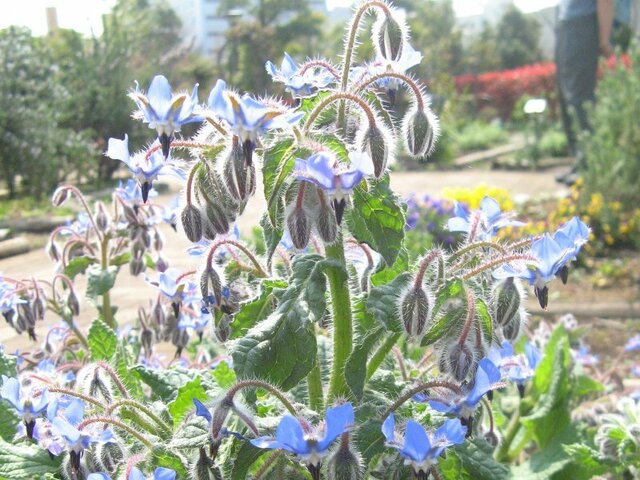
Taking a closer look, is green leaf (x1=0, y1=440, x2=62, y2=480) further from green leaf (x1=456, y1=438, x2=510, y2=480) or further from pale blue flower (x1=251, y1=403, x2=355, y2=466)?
green leaf (x1=456, y1=438, x2=510, y2=480)

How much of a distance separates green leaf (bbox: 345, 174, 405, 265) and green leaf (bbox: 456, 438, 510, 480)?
1.10 ft

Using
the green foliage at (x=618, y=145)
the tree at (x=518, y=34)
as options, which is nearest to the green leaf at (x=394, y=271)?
the green foliage at (x=618, y=145)

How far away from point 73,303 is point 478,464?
0.98 meters

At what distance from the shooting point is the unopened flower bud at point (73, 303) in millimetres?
1646

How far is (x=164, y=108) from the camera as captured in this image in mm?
881

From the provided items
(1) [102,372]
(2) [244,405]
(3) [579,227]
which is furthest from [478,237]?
(1) [102,372]

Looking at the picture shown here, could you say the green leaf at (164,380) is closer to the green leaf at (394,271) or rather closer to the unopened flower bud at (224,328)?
the unopened flower bud at (224,328)

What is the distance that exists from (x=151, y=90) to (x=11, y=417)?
632 millimetres

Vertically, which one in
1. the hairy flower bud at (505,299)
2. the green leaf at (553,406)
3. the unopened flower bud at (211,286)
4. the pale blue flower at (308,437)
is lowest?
the green leaf at (553,406)

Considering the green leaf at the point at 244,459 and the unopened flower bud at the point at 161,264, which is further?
the unopened flower bud at the point at 161,264

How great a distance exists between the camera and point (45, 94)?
9.29m

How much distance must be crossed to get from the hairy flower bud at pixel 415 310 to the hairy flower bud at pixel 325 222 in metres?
0.13

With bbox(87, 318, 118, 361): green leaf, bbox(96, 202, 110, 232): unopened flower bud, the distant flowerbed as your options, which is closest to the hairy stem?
bbox(87, 318, 118, 361): green leaf

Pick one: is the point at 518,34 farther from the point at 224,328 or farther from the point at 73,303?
the point at 224,328
